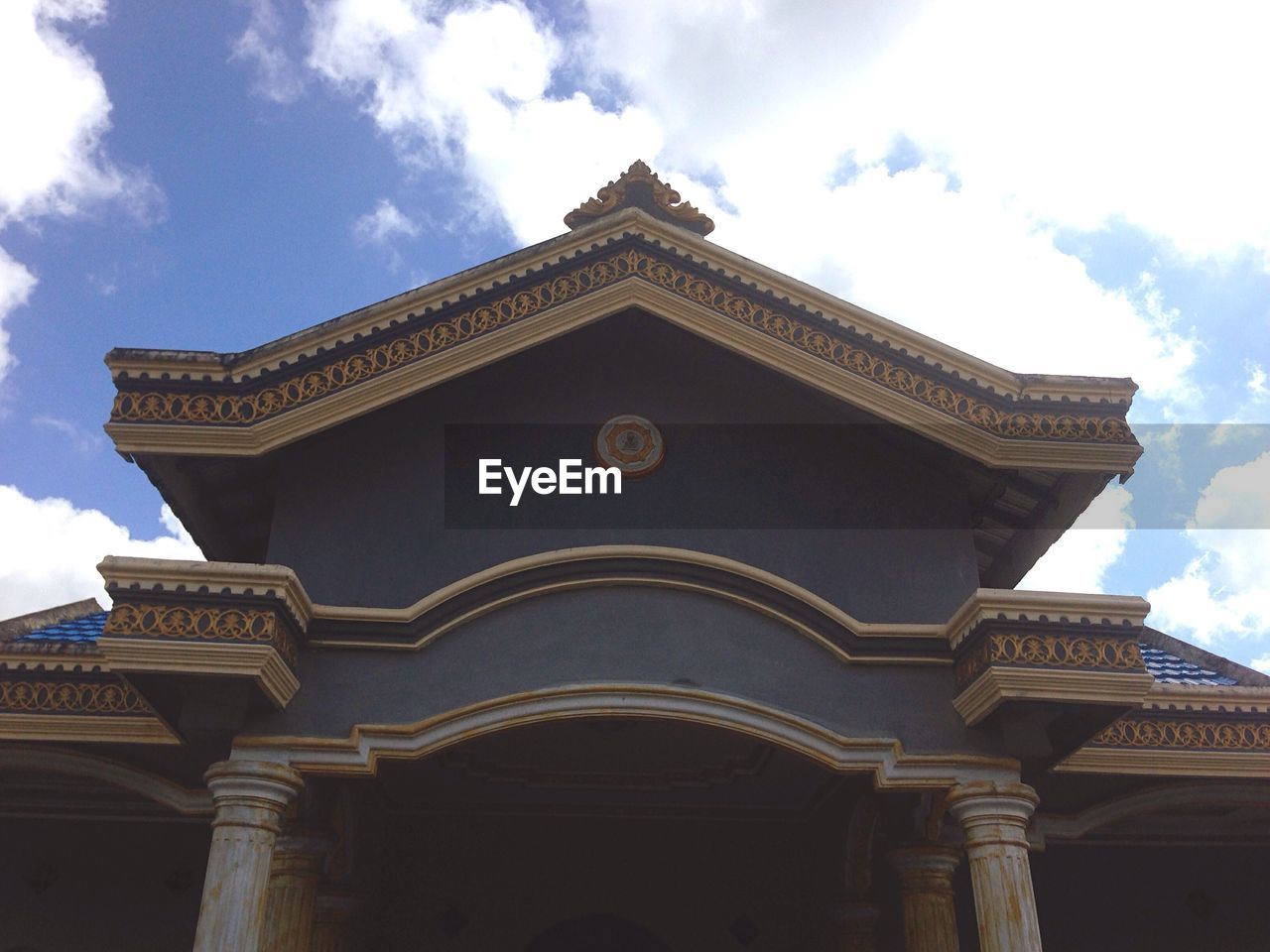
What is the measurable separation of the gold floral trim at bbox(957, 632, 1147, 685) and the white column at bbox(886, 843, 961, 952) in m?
2.60

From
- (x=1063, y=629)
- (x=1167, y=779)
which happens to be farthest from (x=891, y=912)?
(x=1063, y=629)

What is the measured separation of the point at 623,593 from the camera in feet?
25.5

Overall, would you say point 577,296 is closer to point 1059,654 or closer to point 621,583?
point 621,583

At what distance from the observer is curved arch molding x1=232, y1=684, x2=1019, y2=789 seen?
7289mm

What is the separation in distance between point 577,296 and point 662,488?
1.58 metres

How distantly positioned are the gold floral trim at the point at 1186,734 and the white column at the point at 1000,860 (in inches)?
41.8

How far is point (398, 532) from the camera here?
8.05 meters

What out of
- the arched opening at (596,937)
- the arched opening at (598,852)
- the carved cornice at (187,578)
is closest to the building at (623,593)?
the carved cornice at (187,578)

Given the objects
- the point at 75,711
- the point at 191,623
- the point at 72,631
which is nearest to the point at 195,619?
the point at 191,623

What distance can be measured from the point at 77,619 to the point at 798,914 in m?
7.64

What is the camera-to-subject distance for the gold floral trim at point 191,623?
6754 millimetres

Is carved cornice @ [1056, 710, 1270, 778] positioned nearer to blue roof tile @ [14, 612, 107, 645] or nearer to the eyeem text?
the eyeem text

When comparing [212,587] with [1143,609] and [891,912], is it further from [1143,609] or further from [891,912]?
[891,912]

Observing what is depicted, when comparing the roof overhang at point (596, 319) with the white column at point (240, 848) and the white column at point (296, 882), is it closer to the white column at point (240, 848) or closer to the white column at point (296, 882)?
the white column at point (240, 848)
